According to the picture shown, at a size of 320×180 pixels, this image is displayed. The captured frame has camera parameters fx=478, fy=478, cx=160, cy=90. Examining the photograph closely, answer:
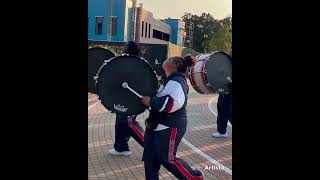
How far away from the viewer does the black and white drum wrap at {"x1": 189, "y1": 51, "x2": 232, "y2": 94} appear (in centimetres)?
472

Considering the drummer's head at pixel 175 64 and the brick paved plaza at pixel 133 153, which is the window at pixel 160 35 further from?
the brick paved plaza at pixel 133 153

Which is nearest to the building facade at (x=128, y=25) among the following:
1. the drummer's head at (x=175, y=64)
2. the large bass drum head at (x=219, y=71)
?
the drummer's head at (x=175, y=64)

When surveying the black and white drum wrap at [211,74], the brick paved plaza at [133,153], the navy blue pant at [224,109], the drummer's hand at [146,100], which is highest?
the black and white drum wrap at [211,74]

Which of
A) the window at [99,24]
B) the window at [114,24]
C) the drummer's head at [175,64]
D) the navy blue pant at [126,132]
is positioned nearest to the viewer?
the window at [99,24]

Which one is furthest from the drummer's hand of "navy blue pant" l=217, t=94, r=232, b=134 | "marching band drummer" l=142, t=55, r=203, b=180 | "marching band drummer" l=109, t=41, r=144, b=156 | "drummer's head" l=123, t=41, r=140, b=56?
"marching band drummer" l=109, t=41, r=144, b=156

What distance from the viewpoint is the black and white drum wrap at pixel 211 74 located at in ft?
15.5

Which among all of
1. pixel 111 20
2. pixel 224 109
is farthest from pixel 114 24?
pixel 224 109

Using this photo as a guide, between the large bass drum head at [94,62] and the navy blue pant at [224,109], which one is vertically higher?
the large bass drum head at [94,62]

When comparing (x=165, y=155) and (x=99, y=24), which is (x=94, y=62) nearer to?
(x=99, y=24)

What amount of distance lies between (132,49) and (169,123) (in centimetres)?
72

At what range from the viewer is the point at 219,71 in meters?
4.96

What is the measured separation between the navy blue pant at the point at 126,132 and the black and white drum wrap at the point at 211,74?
806mm
